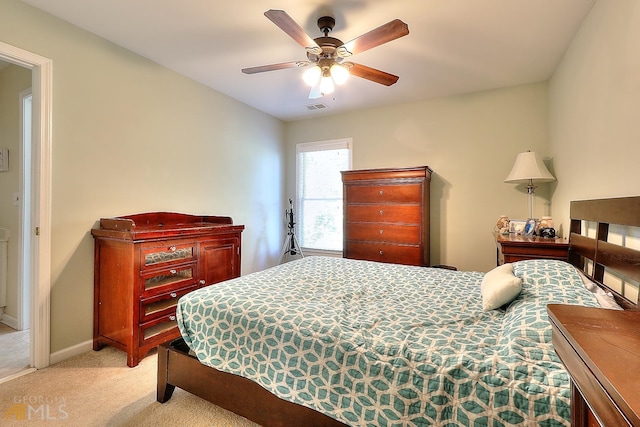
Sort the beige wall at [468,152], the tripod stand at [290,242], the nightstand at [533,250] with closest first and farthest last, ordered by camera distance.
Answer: the nightstand at [533,250] < the beige wall at [468,152] < the tripod stand at [290,242]

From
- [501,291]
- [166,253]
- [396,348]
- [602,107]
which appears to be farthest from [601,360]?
[166,253]

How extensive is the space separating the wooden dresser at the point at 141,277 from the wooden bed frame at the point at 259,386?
2.17 feet

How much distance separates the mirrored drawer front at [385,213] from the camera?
347cm

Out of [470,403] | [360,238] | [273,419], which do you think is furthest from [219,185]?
[470,403]

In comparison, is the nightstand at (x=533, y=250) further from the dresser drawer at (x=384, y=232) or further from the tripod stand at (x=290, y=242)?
the tripod stand at (x=290, y=242)

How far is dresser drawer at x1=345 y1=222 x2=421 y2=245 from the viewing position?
3479mm

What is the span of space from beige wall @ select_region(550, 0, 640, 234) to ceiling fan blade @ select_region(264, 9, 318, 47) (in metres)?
1.77

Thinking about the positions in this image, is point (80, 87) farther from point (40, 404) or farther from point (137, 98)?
point (40, 404)

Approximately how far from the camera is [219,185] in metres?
3.73

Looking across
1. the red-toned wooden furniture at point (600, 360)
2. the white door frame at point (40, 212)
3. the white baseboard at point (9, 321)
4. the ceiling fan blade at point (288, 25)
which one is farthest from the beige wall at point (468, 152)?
the white baseboard at point (9, 321)

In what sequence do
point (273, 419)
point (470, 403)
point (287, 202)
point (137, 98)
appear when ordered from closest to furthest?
point (470, 403)
point (273, 419)
point (137, 98)
point (287, 202)

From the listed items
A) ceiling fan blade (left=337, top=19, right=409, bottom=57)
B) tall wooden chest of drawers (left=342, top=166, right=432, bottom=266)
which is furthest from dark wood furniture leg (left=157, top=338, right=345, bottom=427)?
tall wooden chest of drawers (left=342, top=166, right=432, bottom=266)

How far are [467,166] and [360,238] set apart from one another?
1.60m

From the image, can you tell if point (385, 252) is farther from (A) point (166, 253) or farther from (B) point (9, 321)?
(B) point (9, 321)
